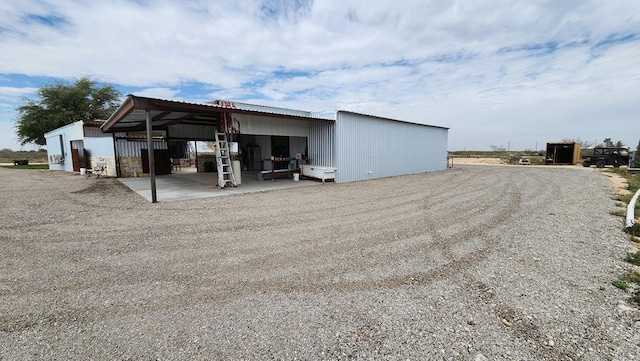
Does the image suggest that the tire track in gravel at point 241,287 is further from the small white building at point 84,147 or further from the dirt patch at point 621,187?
the small white building at point 84,147

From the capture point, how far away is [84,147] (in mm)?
17203

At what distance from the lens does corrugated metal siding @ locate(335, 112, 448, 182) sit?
43.1 feet

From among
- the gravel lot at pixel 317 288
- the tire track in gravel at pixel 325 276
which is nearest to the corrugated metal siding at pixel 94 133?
the gravel lot at pixel 317 288

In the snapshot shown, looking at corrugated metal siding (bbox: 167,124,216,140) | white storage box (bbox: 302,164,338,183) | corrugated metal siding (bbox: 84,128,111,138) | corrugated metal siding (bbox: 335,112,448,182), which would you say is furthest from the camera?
corrugated metal siding (bbox: 84,128,111,138)

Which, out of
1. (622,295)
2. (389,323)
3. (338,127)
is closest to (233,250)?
(389,323)

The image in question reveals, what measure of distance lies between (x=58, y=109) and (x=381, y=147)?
2937cm

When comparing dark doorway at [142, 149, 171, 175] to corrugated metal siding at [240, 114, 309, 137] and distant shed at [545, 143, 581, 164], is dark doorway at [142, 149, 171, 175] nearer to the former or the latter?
corrugated metal siding at [240, 114, 309, 137]

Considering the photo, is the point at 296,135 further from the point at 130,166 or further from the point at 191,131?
the point at 130,166

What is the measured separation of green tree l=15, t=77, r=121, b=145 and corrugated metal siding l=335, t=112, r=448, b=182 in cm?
2663

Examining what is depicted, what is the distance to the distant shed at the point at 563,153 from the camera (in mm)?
27016

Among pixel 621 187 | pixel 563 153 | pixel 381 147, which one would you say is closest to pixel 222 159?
pixel 381 147

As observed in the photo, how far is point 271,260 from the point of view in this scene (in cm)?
385

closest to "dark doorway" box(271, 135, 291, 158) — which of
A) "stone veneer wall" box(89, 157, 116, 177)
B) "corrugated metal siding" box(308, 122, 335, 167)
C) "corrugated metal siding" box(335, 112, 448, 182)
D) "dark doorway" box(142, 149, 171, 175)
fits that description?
"corrugated metal siding" box(308, 122, 335, 167)

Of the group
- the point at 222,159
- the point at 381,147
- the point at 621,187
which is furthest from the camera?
the point at 381,147
